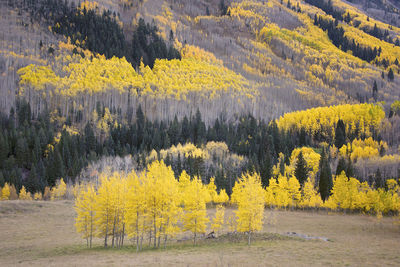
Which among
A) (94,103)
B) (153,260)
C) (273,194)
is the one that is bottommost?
(273,194)

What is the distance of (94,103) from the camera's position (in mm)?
198000

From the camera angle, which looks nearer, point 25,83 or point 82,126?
point 82,126

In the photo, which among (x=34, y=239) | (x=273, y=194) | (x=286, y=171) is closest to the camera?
(x=34, y=239)

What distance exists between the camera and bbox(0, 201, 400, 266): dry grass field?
36062 millimetres

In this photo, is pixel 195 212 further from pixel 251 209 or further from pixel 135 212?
pixel 135 212

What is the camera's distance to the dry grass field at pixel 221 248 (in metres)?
36.1

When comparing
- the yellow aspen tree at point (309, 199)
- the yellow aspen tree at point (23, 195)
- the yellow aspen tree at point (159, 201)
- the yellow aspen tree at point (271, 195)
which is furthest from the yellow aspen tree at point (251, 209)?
the yellow aspen tree at point (23, 195)

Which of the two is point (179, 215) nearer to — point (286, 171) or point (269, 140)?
point (286, 171)

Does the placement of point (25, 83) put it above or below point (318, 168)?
Answer: above

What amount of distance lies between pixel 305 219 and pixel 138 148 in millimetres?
107240

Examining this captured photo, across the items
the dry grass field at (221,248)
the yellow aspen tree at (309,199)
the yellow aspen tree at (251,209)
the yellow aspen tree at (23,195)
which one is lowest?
the yellow aspen tree at (23,195)

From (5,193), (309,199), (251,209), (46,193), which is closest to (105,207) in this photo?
(251,209)

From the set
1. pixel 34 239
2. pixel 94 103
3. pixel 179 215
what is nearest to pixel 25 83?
pixel 94 103

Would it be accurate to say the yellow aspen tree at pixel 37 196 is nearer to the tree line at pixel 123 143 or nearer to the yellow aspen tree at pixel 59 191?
the tree line at pixel 123 143
